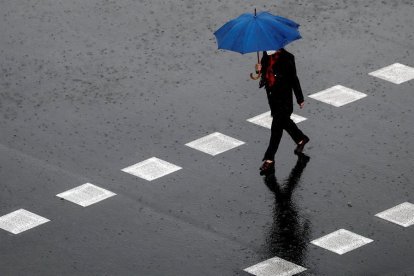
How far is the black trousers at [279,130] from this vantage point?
1800cm

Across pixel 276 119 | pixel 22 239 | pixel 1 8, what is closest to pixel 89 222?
pixel 22 239

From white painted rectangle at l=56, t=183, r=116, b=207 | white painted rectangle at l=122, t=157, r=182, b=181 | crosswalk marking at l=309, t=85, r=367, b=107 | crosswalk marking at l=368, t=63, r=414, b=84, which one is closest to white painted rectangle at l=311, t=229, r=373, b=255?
white painted rectangle at l=122, t=157, r=182, b=181

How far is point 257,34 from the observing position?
1733 centimetres

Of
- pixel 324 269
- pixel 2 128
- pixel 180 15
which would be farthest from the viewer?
pixel 180 15

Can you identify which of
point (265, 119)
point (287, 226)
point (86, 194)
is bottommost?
point (287, 226)

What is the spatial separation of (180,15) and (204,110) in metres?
3.41

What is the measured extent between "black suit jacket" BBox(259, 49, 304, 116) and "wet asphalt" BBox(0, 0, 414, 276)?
686mm

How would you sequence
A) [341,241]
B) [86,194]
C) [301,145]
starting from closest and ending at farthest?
[341,241], [86,194], [301,145]

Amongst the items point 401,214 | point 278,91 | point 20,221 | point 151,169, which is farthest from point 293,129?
point 20,221

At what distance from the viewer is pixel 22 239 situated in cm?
1656

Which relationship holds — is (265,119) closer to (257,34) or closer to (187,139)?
(187,139)

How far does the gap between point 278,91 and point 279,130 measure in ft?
1.53

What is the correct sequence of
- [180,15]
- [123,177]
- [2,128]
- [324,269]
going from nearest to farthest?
1. [324,269]
2. [123,177]
3. [2,128]
4. [180,15]

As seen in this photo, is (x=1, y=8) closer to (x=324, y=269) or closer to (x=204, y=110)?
(x=204, y=110)
